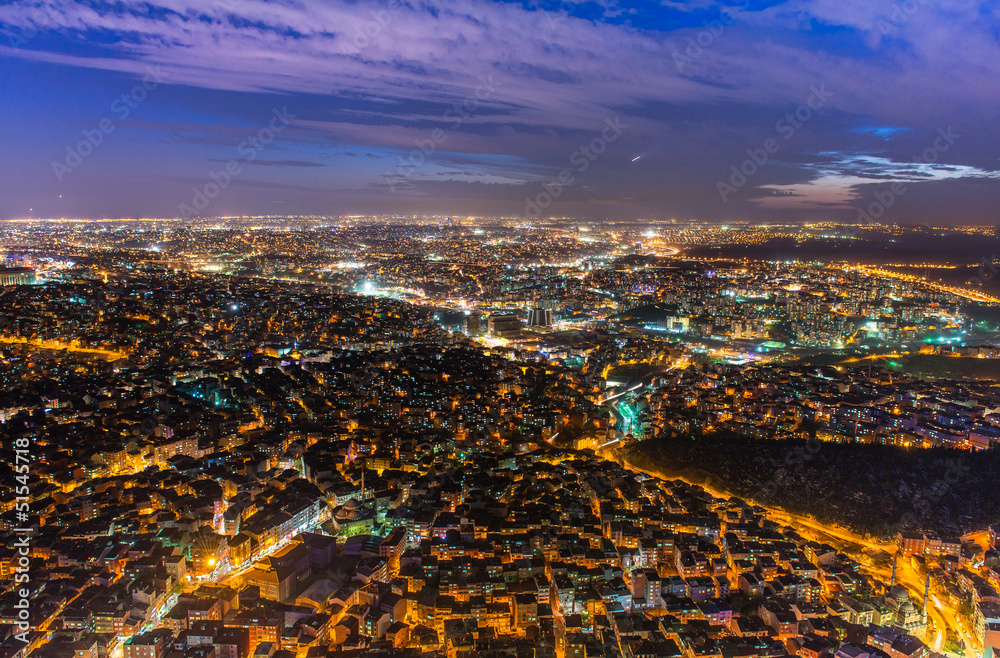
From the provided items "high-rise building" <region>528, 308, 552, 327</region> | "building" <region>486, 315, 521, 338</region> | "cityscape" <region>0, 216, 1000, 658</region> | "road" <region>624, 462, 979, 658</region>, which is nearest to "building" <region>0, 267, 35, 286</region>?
"cityscape" <region>0, 216, 1000, 658</region>

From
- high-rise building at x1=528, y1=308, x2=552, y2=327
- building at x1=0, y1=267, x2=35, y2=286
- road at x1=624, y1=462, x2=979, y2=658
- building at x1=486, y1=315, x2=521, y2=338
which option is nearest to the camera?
road at x1=624, y1=462, x2=979, y2=658

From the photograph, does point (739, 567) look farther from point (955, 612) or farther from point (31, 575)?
point (31, 575)

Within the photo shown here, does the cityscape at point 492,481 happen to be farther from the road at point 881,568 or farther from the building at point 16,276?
the building at point 16,276

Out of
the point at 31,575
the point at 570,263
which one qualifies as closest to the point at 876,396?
the point at 31,575

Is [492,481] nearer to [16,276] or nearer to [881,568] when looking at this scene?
[881,568]

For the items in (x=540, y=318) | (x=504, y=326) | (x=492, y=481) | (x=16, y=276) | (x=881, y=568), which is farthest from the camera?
(x=16, y=276)

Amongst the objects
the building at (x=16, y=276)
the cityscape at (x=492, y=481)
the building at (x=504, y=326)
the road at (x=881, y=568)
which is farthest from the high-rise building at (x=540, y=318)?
the building at (x=16, y=276)

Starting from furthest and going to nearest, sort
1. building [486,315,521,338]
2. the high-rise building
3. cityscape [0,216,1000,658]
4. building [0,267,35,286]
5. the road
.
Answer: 1. building [0,267,35,286]
2. the high-rise building
3. building [486,315,521,338]
4. the road
5. cityscape [0,216,1000,658]

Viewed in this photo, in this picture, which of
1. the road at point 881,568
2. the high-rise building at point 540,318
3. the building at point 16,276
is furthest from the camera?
the building at point 16,276

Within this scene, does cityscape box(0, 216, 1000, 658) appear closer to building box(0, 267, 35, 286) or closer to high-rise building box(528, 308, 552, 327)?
high-rise building box(528, 308, 552, 327)

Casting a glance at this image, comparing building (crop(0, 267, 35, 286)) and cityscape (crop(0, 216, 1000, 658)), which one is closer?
cityscape (crop(0, 216, 1000, 658))

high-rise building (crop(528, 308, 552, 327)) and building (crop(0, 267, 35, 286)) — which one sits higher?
high-rise building (crop(528, 308, 552, 327))

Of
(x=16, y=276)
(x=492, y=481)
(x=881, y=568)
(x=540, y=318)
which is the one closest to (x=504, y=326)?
(x=540, y=318)
